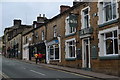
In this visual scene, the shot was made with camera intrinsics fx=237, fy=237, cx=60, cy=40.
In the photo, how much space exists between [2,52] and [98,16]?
262ft

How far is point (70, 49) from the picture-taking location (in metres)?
26.4

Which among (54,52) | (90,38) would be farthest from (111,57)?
(54,52)

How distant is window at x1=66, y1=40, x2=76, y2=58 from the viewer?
2534 cm

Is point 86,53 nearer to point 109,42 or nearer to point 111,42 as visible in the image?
point 109,42

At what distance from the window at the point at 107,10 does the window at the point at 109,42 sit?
1.08 metres

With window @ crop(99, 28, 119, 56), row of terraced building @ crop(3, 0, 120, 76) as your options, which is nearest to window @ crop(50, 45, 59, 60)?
row of terraced building @ crop(3, 0, 120, 76)

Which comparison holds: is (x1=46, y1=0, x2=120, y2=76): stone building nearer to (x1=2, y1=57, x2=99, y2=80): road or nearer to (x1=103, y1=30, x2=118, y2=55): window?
(x1=103, y1=30, x2=118, y2=55): window

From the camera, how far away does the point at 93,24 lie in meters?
21.0

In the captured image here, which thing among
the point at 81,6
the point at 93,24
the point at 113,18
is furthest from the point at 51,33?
the point at 113,18

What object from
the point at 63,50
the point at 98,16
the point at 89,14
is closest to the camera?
the point at 98,16

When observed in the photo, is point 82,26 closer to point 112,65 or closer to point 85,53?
point 85,53

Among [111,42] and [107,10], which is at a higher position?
[107,10]

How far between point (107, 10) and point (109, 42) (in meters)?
2.67

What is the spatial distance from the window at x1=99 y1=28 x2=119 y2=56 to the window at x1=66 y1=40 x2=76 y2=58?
5913 mm
